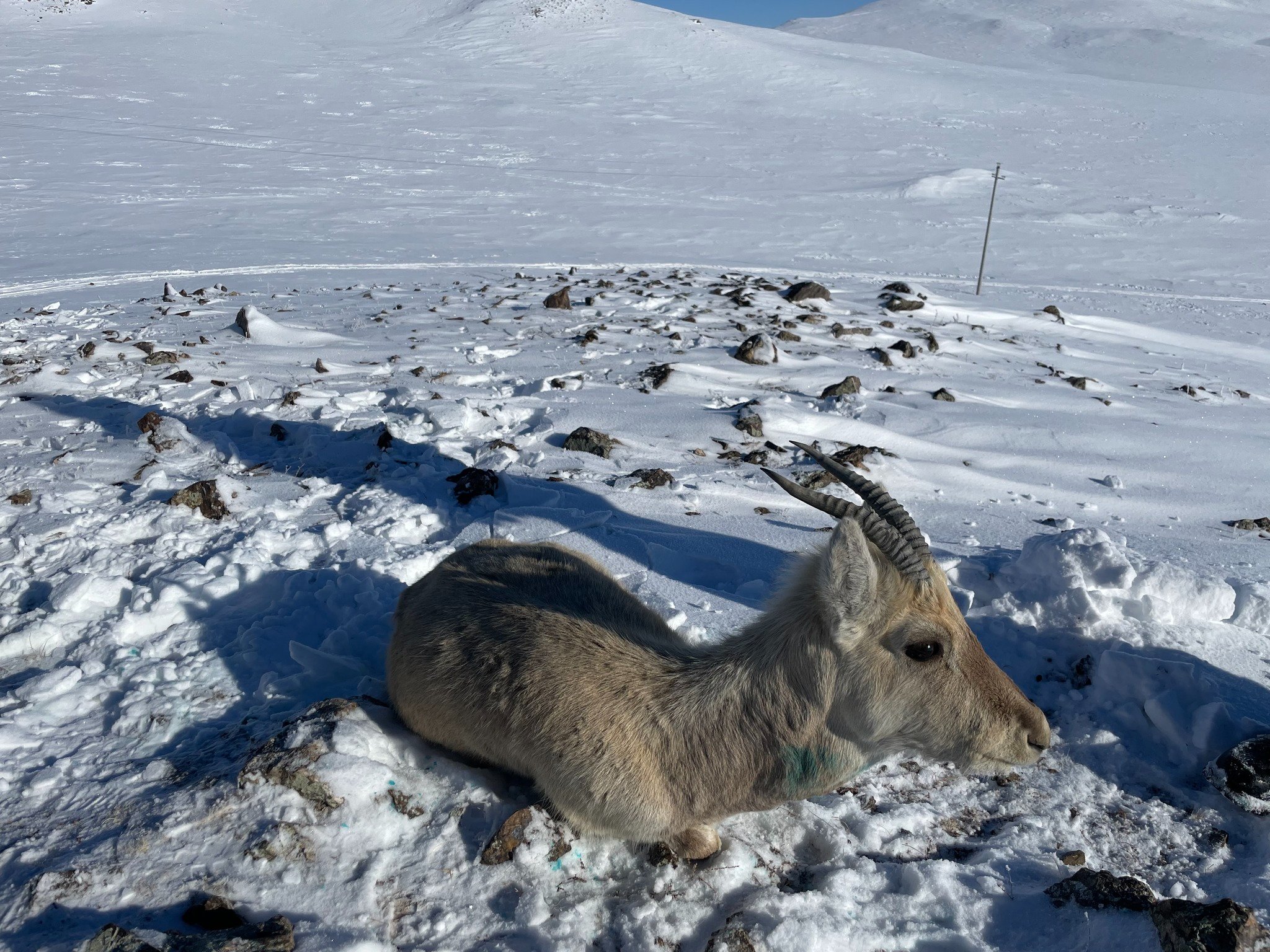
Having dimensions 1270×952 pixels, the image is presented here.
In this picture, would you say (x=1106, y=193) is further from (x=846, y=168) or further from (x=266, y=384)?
(x=266, y=384)

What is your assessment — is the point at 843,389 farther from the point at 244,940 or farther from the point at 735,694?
the point at 244,940

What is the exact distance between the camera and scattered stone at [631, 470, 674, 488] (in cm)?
598

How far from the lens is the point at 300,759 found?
3285 millimetres

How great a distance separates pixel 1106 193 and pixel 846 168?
27.1ft

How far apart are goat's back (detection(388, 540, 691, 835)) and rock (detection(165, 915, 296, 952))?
3.05 feet

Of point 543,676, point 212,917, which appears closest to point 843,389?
point 543,676

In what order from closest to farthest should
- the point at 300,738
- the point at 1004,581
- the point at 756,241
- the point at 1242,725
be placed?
the point at 300,738 → the point at 1242,725 → the point at 1004,581 → the point at 756,241

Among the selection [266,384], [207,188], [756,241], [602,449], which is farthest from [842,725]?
[207,188]

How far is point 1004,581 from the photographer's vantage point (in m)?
4.72

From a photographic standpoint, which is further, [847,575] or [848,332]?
[848,332]

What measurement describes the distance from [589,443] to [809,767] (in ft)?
12.3

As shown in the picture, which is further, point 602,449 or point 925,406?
point 925,406

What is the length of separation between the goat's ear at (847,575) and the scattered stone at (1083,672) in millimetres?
1877

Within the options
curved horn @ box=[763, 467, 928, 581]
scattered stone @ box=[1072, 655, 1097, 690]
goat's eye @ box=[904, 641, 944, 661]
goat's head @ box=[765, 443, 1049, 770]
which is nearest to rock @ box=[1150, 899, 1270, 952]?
goat's head @ box=[765, 443, 1049, 770]
